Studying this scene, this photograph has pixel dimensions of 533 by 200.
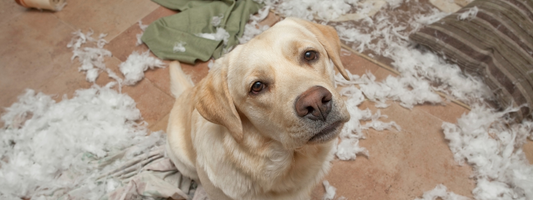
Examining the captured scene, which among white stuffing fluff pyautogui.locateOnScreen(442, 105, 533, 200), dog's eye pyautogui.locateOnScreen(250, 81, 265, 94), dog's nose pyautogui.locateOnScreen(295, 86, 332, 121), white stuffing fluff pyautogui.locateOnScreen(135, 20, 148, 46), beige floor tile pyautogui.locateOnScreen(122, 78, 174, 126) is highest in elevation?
dog's nose pyautogui.locateOnScreen(295, 86, 332, 121)

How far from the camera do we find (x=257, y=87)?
1.64 metres

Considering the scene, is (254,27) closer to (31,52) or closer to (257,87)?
(257,87)

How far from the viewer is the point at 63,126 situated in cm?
295

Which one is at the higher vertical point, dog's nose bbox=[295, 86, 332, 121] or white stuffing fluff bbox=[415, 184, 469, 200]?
A: dog's nose bbox=[295, 86, 332, 121]

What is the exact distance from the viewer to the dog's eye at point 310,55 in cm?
171

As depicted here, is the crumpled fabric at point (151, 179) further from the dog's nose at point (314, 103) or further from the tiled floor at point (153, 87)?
the dog's nose at point (314, 103)

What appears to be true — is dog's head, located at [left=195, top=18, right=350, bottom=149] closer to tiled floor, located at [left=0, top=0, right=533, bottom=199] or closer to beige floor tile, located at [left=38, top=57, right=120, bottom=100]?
tiled floor, located at [left=0, top=0, right=533, bottom=199]

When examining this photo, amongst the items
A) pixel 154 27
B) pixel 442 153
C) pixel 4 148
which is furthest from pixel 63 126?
pixel 442 153

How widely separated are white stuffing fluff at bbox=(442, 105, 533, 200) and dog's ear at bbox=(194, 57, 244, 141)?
7.00ft

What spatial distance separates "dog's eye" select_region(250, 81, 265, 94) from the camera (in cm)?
163

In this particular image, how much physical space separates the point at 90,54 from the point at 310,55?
9.13ft

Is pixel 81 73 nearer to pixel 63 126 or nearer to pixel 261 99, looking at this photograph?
pixel 63 126

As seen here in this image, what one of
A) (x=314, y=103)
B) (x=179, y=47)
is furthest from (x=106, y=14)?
(x=314, y=103)

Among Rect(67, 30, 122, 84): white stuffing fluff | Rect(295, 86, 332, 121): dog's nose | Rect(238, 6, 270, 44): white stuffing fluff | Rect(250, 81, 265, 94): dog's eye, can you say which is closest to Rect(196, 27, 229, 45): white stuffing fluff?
Rect(238, 6, 270, 44): white stuffing fluff
